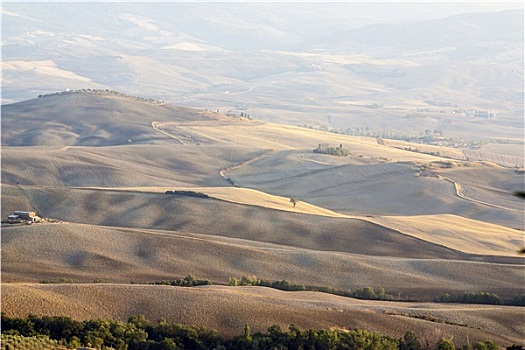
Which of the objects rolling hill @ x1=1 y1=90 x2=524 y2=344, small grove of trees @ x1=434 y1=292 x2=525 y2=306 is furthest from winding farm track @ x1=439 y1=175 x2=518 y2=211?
small grove of trees @ x1=434 y1=292 x2=525 y2=306

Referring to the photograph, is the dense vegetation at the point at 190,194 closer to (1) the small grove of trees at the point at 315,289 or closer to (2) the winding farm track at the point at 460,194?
(1) the small grove of trees at the point at 315,289

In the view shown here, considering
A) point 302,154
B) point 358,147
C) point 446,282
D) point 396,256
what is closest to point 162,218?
point 396,256

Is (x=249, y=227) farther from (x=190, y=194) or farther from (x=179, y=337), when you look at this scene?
(x=179, y=337)

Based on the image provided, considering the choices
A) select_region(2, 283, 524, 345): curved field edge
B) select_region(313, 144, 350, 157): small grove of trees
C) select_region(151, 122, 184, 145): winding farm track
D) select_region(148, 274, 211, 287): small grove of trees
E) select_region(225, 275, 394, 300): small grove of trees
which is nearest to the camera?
select_region(2, 283, 524, 345): curved field edge

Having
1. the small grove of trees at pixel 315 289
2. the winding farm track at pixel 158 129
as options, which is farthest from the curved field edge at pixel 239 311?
the winding farm track at pixel 158 129

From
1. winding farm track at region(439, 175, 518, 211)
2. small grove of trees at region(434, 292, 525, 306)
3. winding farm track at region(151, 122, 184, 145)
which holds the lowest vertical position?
small grove of trees at region(434, 292, 525, 306)

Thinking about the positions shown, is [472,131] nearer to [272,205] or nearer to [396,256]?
[272,205]

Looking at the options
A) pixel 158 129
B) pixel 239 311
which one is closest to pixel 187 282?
pixel 239 311

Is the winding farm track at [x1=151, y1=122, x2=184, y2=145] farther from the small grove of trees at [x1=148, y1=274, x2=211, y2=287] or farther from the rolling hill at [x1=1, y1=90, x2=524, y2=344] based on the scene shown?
the small grove of trees at [x1=148, y1=274, x2=211, y2=287]
